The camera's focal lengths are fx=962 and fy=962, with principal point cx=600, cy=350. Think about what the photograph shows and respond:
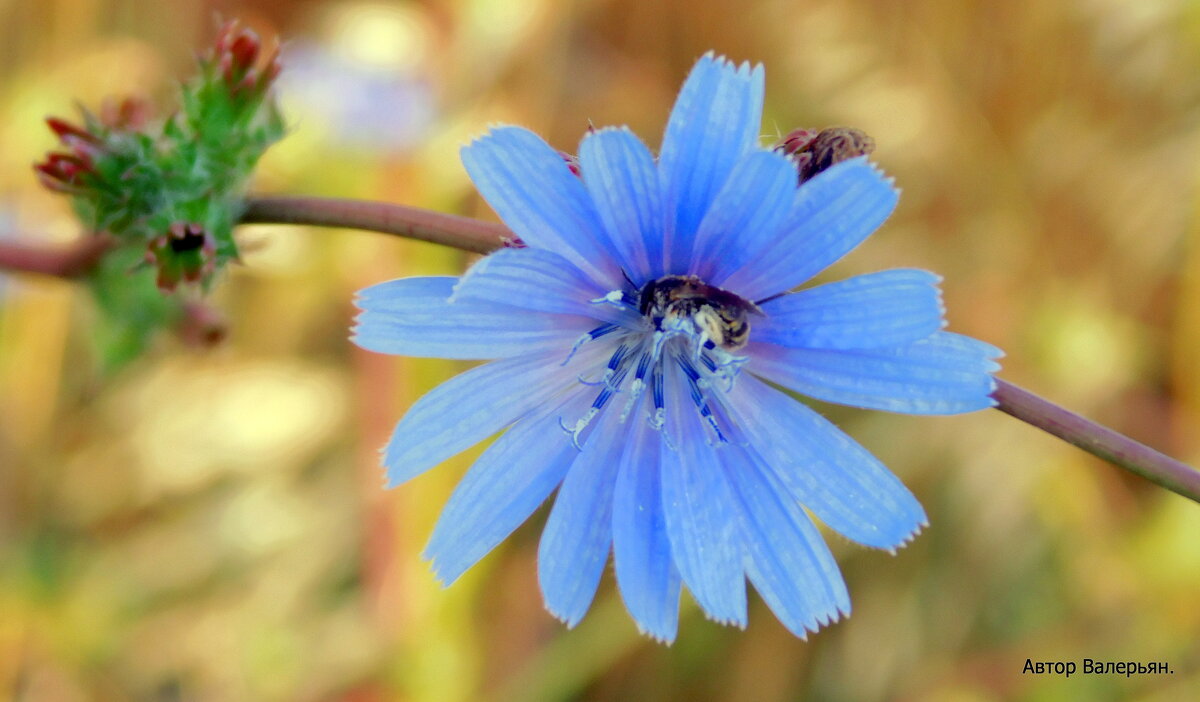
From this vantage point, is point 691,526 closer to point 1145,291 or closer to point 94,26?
point 1145,291

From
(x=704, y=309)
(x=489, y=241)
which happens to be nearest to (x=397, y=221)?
(x=489, y=241)

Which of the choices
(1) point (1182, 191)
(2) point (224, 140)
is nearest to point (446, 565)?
(2) point (224, 140)

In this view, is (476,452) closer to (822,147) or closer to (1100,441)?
(822,147)

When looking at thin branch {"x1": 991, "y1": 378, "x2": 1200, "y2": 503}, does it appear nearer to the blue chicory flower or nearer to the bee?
the blue chicory flower

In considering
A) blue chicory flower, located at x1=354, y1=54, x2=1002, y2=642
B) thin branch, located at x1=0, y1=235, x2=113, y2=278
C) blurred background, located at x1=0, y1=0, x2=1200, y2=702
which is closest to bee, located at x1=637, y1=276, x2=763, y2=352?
blue chicory flower, located at x1=354, y1=54, x2=1002, y2=642

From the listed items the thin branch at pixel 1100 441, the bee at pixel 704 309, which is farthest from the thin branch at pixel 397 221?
the thin branch at pixel 1100 441

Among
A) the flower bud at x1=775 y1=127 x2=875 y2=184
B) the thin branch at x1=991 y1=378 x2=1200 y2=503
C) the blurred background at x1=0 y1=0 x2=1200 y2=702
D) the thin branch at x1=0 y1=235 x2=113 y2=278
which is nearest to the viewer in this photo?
the thin branch at x1=991 y1=378 x2=1200 y2=503
